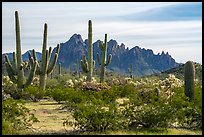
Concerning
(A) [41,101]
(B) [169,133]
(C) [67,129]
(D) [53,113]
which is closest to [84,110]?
(C) [67,129]

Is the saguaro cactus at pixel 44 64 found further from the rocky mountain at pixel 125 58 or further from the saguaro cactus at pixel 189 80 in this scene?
A: the rocky mountain at pixel 125 58

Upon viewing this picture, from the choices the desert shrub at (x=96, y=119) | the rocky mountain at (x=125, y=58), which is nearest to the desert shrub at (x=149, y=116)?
the desert shrub at (x=96, y=119)

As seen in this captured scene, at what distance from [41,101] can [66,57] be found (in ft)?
520

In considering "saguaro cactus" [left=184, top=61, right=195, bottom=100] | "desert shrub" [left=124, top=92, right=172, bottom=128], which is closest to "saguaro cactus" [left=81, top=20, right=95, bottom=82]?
"saguaro cactus" [left=184, top=61, right=195, bottom=100]

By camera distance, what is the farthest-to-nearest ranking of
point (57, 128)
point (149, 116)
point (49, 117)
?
point (49, 117) → point (57, 128) → point (149, 116)

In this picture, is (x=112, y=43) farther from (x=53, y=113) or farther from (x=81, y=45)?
(x=53, y=113)

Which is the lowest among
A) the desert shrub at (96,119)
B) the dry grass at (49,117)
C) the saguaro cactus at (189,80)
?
the dry grass at (49,117)

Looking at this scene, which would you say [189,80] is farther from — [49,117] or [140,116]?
[49,117]

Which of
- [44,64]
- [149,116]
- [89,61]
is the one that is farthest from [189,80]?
[89,61]

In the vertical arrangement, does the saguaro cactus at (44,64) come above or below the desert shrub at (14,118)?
above

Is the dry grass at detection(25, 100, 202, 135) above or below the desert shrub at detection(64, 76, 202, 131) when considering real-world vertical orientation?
below

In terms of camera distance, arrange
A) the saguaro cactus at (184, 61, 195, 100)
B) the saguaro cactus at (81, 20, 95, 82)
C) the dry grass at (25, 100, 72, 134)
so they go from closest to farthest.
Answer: the dry grass at (25, 100, 72, 134) < the saguaro cactus at (184, 61, 195, 100) < the saguaro cactus at (81, 20, 95, 82)

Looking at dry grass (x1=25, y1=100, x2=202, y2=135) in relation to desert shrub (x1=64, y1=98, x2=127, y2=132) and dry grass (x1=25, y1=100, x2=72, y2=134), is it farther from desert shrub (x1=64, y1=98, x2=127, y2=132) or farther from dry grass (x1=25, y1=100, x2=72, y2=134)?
desert shrub (x1=64, y1=98, x2=127, y2=132)

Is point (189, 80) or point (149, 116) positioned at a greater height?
point (189, 80)
